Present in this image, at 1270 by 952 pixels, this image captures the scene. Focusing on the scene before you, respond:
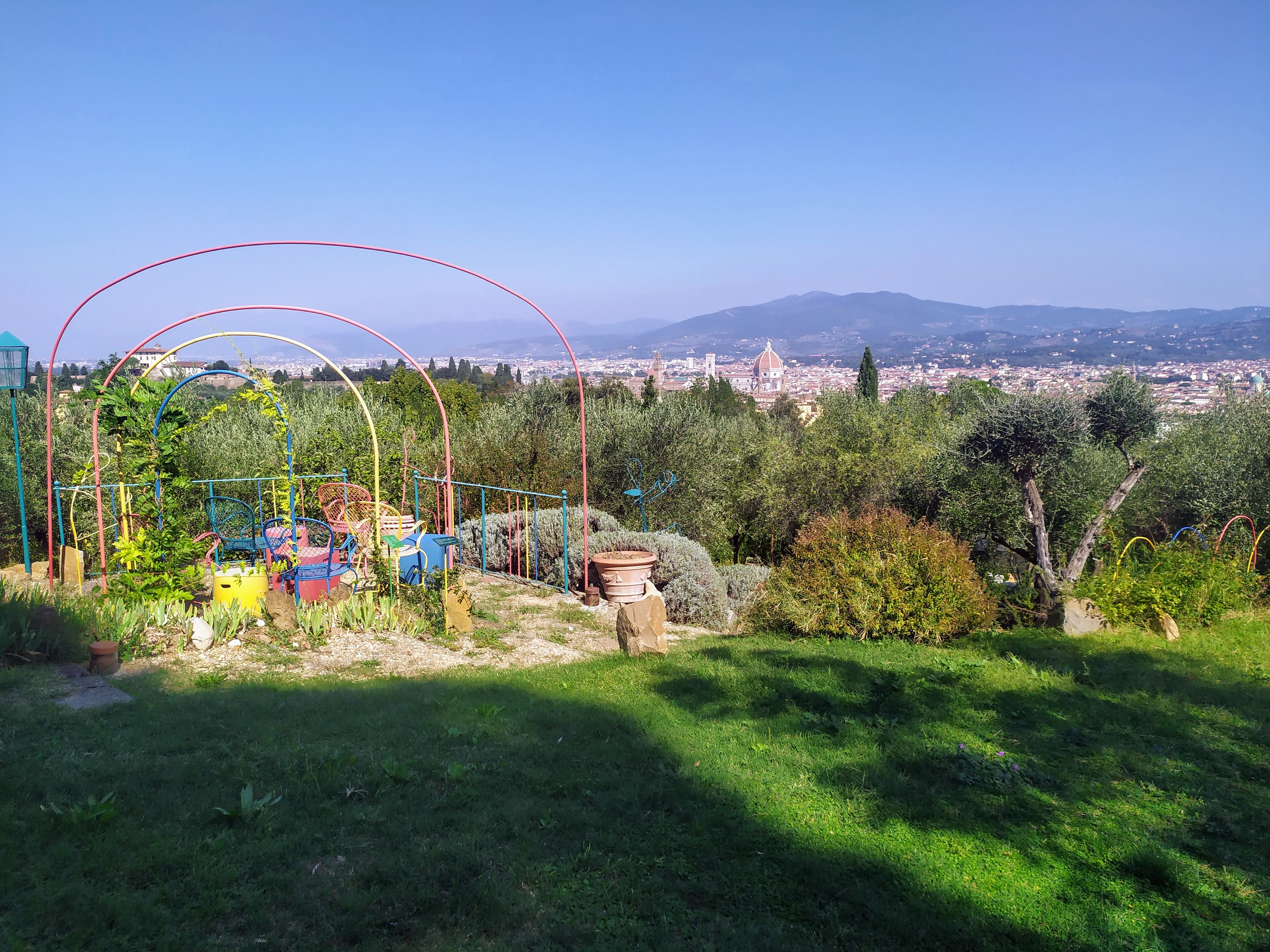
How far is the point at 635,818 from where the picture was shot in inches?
146

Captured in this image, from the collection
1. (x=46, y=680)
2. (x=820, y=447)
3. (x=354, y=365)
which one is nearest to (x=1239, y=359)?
(x=820, y=447)

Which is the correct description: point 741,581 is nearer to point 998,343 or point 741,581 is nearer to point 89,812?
point 89,812

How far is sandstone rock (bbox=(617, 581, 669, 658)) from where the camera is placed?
23.7 ft

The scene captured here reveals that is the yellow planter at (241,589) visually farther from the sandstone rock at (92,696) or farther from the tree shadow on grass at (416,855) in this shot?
the tree shadow on grass at (416,855)

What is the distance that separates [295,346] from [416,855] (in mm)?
7462

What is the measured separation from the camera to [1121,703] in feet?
18.6

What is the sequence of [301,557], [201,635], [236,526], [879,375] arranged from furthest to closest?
[879,375], [236,526], [301,557], [201,635]

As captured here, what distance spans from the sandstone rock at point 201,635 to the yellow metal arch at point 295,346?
5.77 feet

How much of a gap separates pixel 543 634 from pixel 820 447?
33.5 feet

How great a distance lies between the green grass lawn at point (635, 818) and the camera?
284cm

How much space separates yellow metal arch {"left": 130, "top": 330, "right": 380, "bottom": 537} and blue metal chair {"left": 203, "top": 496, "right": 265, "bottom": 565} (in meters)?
1.38

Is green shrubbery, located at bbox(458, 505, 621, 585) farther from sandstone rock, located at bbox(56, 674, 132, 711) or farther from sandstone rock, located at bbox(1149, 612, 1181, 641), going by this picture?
sandstone rock, located at bbox(1149, 612, 1181, 641)

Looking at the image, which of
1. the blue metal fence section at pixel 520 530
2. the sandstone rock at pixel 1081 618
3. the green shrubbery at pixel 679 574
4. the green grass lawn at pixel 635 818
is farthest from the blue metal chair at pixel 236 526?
the sandstone rock at pixel 1081 618

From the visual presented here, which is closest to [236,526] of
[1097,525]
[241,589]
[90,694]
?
[241,589]
